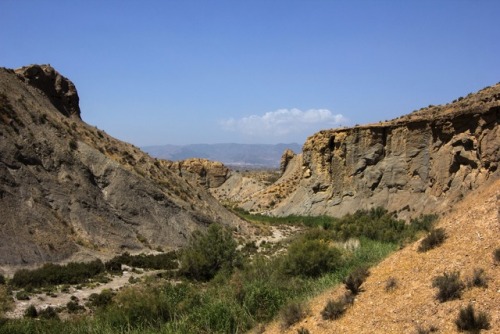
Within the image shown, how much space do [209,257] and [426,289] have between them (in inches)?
717

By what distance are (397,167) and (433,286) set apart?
38.5m

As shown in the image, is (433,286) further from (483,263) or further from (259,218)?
(259,218)

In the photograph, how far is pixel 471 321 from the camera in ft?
25.5

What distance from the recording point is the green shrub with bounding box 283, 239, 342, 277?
16.4 m

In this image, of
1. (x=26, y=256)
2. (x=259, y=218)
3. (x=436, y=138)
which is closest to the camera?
(x=26, y=256)

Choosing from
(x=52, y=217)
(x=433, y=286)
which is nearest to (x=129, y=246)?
(x=52, y=217)

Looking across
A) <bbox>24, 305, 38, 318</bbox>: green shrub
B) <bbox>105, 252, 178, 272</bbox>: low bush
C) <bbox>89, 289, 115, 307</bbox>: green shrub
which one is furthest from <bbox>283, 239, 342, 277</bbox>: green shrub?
<bbox>105, 252, 178, 272</bbox>: low bush

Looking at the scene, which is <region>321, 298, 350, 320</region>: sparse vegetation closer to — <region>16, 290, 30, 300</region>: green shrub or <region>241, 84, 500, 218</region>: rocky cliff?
<region>16, 290, 30, 300</region>: green shrub

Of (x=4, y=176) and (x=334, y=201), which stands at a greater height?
(x=4, y=176)

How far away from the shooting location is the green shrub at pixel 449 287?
8.77 m

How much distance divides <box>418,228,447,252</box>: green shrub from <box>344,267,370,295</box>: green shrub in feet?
4.67

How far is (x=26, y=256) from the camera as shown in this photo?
25500 millimetres

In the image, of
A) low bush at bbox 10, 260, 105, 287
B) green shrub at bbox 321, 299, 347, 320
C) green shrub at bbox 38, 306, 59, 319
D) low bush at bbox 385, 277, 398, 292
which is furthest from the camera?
low bush at bbox 10, 260, 105, 287

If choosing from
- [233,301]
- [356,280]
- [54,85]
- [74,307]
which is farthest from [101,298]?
[54,85]
